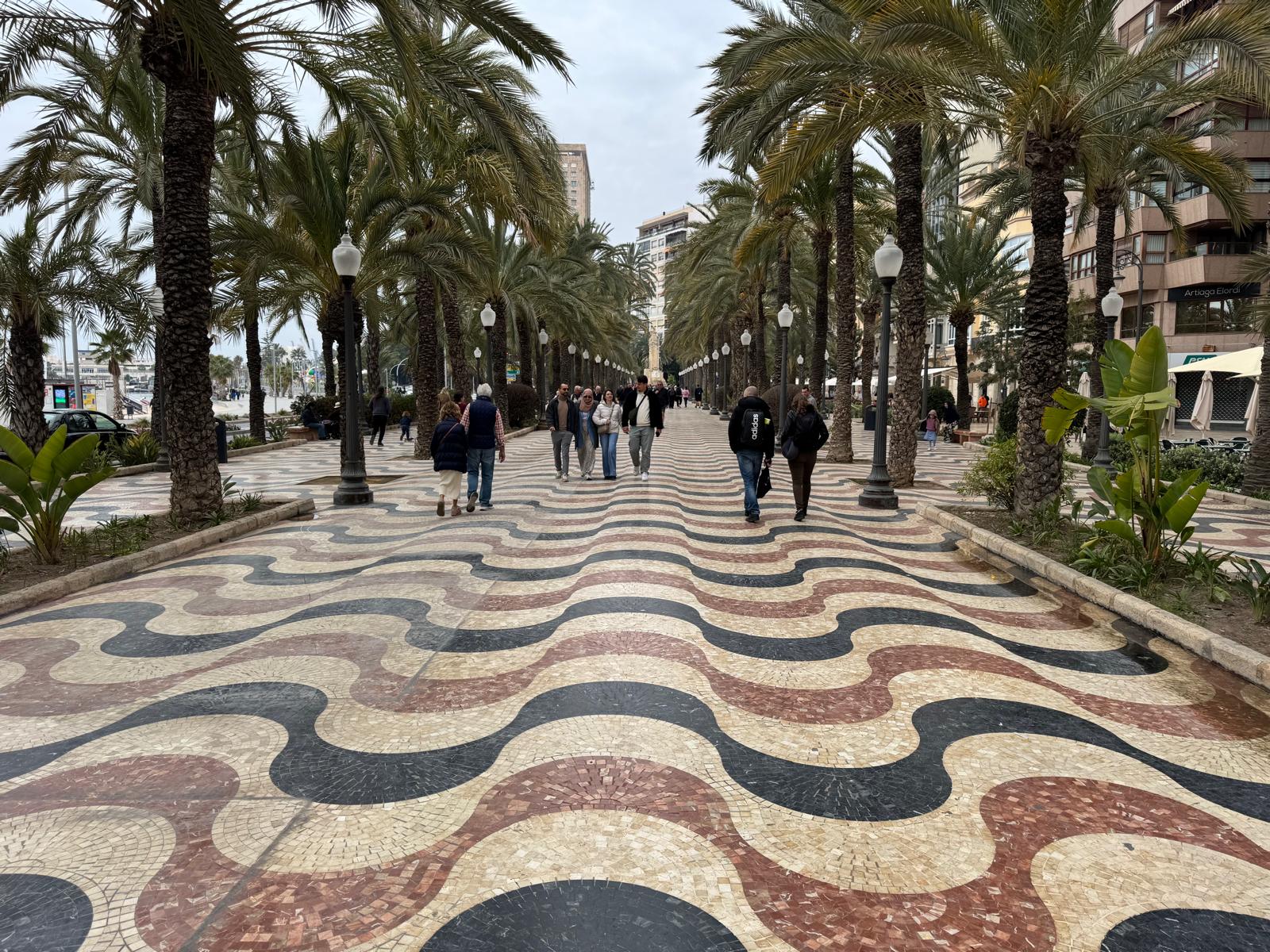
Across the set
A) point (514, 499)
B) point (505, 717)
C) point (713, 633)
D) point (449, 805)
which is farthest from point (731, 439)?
point (449, 805)

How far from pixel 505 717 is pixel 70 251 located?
1681 centimetres

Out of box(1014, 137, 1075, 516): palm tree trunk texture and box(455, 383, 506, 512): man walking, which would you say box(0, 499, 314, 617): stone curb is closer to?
box(455, 383, 506, 512): man walking

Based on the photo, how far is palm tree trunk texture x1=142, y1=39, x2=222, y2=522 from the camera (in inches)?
347

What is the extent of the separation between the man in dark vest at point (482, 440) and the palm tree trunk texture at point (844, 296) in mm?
9757

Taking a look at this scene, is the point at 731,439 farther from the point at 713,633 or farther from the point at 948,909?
the point at 948,909

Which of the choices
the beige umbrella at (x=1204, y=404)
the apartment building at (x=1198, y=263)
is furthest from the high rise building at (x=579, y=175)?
the beige umbrella at (x=1204, y=404)

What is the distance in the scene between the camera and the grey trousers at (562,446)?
13625 millimetres

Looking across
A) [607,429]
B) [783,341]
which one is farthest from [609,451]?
[783,341]

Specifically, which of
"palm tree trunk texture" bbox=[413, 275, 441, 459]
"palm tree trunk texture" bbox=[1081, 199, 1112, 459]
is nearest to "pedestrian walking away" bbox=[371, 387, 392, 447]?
"palm tree trunk texture" bbox=[413, 275, 441, 459]

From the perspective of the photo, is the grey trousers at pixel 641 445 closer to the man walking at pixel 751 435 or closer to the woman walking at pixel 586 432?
the woman walking at pixel 586 432

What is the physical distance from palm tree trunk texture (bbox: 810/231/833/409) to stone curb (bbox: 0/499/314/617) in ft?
52.8

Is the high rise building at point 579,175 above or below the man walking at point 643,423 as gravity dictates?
above

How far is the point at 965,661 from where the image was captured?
189 inches

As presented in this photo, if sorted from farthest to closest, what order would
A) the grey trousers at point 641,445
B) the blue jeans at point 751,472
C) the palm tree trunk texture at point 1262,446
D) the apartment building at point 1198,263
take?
the apartment building at point 1198,263 → the grey trousers at point 641,445 → the palm tree trunk texture at point 1262,446 → the blue jeans at point 751,472
